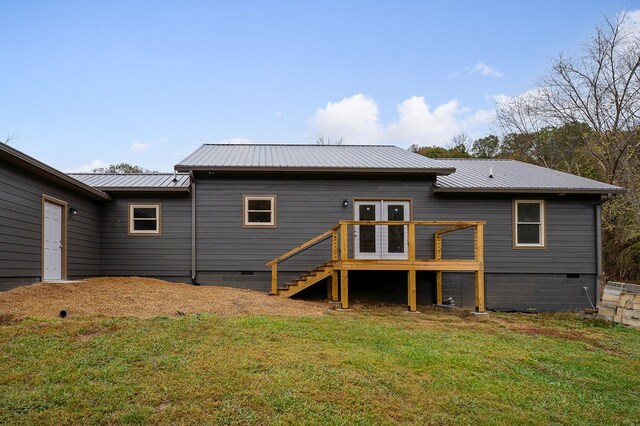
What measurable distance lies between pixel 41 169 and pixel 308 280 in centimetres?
612

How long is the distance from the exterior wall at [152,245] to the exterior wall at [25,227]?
3.50ft

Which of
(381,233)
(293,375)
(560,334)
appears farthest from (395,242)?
(293,375)

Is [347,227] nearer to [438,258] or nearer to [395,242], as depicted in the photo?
[395,242]

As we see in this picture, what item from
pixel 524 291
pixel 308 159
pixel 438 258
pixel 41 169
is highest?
pixel 308 159

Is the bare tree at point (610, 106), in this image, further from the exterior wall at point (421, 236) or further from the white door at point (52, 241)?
the white door at point (52, 241)

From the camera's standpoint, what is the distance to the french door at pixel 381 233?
12039 millimetres

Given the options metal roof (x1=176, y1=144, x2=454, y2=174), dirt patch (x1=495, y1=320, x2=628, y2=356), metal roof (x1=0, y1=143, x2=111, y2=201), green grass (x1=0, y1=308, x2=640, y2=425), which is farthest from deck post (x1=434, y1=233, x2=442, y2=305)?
metal roof (x1=0, y1=143, x2=111, y2=201)

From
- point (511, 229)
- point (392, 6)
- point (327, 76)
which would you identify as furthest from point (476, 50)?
point (511, 229)

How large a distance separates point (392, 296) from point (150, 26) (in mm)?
11049

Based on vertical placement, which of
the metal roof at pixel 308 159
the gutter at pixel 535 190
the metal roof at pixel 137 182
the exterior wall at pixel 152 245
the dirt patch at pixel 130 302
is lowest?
the dirt patch at pixel 130 302

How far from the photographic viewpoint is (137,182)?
12.7 m

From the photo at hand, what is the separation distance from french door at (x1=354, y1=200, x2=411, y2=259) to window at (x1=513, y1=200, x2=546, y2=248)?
9.94 ft

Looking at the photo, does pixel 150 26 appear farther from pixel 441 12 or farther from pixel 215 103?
pixel 441 12

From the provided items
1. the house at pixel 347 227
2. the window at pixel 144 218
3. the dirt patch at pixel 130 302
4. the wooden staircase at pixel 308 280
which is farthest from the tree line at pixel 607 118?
the window at pixel 144 218
